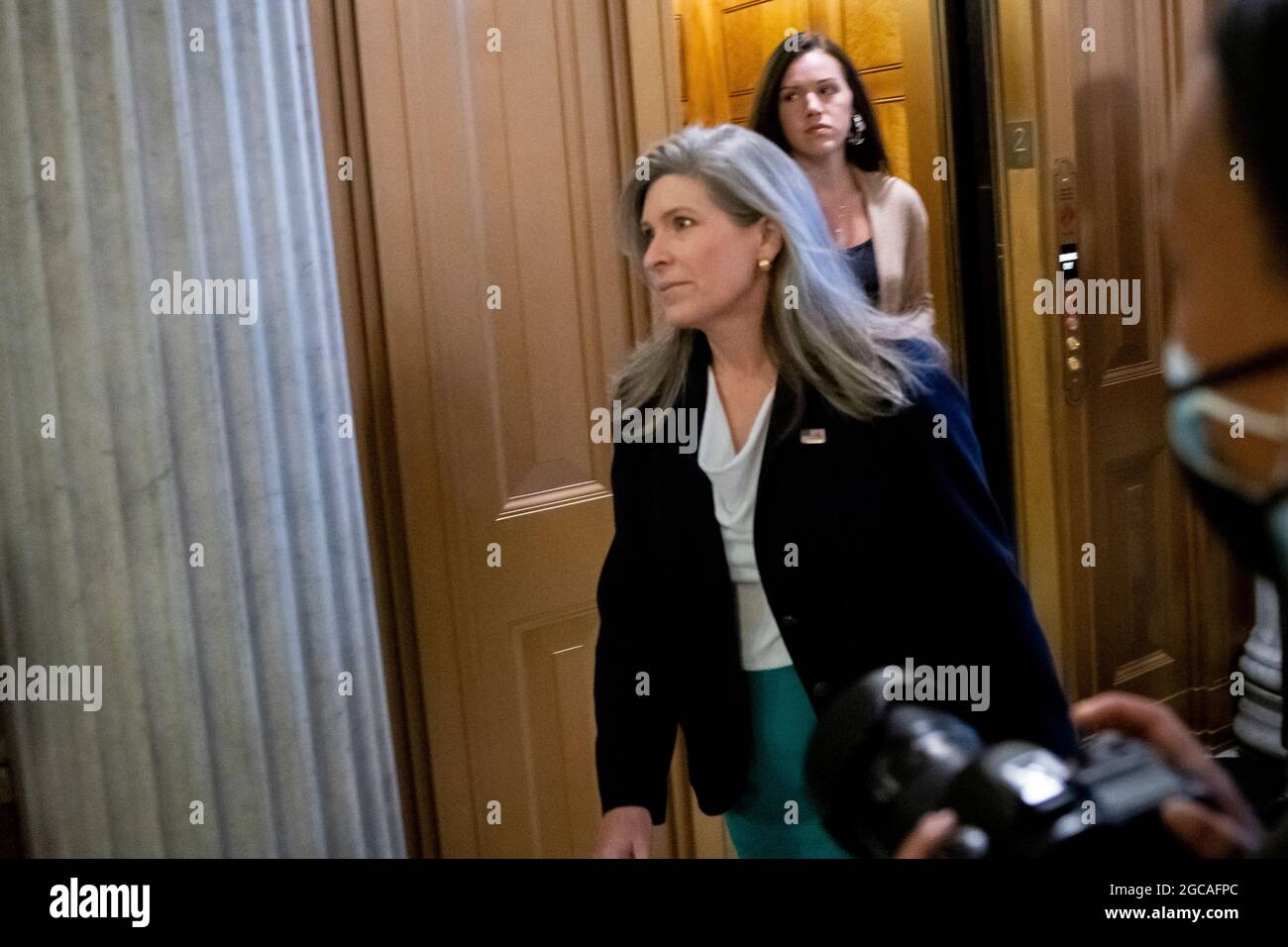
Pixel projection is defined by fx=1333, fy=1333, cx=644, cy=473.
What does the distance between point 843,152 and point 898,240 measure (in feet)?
0.54

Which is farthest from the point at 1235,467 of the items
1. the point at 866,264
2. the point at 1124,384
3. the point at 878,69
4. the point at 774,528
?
the point at 878,69

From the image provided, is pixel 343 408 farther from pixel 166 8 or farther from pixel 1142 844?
pixel 1142 844

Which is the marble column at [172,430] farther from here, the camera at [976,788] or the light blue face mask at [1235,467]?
the light blue face mask at [1235,467]

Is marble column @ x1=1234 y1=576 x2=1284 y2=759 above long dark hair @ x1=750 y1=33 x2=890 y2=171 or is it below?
below

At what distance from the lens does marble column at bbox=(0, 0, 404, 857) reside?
4.51ft

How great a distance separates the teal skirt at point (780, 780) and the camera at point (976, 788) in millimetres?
384

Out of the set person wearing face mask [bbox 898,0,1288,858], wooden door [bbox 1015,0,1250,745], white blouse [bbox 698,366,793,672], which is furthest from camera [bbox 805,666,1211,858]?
wooden door [bbox 1015,0,1250,745]

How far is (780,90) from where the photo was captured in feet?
5.57

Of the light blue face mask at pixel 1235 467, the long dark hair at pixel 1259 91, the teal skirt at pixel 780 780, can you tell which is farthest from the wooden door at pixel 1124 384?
the light blue face mask at pixel 1235 467

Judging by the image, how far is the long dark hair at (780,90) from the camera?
169 centimetres

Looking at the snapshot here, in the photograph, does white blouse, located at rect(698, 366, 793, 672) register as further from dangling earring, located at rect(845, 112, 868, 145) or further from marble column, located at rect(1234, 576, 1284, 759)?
marble column, located at rect(1234, 576, 1284, 759)

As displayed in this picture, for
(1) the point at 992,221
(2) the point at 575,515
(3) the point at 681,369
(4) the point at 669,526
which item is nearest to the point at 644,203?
(3) the point at 681,369

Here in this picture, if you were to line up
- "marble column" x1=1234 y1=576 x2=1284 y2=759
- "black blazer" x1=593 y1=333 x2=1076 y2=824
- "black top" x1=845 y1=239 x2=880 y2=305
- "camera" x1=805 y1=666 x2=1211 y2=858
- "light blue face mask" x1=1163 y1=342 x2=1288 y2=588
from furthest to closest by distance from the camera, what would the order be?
"black top" x1=845 y1=239 x2=880 y2=305 < "marble column" x1=1234 y1=576 x2=1284 y2=759 < "black blazer" x1=593 y1=333 x2=1076 y2=824 < "camera" x1=805 y1=666 x2=1211 y2=858 < "light blue face mask" x1=1163 y1=342 x2=1288 y2=588

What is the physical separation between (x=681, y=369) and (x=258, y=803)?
0.68 m
